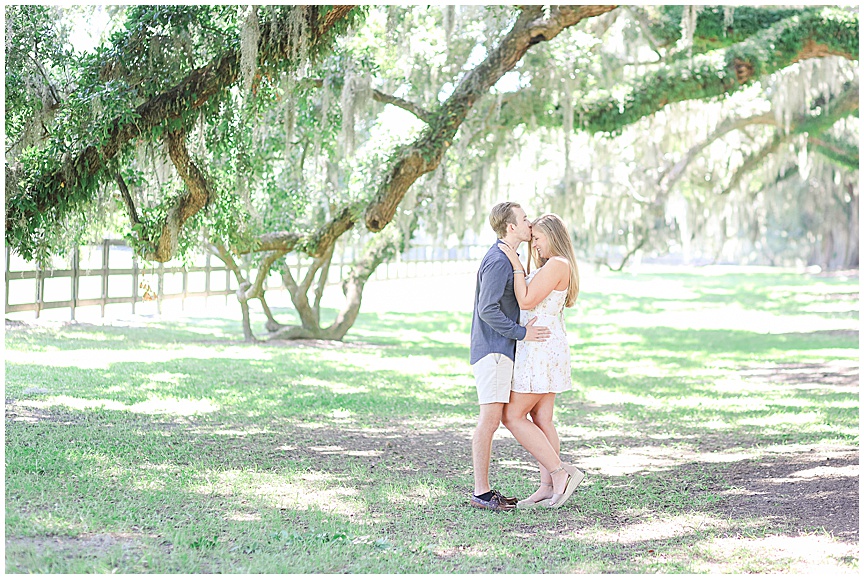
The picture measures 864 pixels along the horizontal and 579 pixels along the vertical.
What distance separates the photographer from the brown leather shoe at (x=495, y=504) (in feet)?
15.3

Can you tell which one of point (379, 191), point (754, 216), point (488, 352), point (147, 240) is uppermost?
point (754, 216)

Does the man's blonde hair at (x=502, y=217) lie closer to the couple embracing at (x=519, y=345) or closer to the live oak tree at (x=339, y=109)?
the couple embracing at (x=519, y=345)

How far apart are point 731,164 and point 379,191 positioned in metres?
16.5

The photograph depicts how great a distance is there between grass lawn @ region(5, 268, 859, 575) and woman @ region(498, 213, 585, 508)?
18 centimetres

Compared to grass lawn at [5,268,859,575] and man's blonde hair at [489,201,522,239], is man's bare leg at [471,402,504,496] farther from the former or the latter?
man's blonde hair at [489,201,522,239]

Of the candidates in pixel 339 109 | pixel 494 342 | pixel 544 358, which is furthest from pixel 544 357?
pixel 339 109

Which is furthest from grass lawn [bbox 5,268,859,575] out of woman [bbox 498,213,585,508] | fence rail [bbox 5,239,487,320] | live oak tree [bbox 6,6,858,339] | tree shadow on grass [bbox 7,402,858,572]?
live oak tree [bbox 6,6,858,339]

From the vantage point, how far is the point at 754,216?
34625 millimetres

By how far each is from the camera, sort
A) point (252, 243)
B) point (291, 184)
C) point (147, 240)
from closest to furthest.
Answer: point (147, 240) < point (252, 243) < point (291, 184)

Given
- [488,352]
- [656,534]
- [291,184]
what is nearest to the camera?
[656,534]

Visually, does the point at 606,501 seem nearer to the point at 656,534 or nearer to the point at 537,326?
the point at 656,534

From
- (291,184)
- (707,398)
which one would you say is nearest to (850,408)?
(707,398)

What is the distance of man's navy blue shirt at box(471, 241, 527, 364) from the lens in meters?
4.63

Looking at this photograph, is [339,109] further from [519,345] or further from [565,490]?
[565,490]
